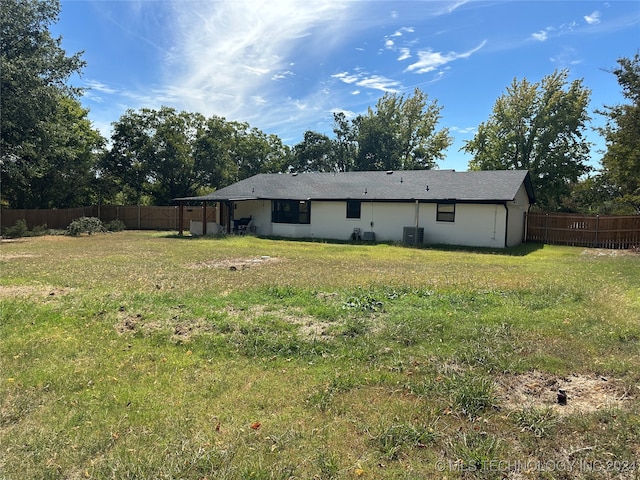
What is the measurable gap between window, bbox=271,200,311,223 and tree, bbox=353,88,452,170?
20682 millimetres

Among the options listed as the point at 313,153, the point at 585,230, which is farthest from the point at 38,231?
the point at 585,230

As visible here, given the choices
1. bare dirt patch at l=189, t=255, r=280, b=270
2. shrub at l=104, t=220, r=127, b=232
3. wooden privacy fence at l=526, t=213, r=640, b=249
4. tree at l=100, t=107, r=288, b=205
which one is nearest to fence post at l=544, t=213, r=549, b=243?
wooden privacy fence at l=526, t=213, r=640, b=249

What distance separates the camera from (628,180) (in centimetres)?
2023

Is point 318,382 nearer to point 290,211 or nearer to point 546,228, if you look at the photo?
point 290,211

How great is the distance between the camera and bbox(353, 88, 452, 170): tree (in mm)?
41156

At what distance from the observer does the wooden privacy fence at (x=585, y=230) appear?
62.1 feet

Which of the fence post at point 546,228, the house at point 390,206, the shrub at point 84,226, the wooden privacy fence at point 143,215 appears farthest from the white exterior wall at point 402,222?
the shrub at point 84,226

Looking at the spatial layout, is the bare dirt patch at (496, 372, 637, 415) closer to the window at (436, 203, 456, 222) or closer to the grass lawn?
the grass lawn

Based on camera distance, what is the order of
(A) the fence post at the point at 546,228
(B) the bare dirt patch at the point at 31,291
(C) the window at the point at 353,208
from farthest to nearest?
(C) the window at the point at 353,208
(A) the fence post at the point at 546,228
(B) the bare dirt patch at the point at 31,291

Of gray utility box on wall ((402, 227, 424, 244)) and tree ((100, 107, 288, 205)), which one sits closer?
gray utility box on wall ((402, 227, 424, 244))

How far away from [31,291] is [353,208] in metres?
16.1

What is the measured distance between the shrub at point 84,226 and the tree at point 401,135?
26.0m

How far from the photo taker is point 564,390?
136 inches

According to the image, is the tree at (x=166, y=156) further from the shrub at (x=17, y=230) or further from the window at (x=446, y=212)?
the window at (x=446, y=212)
